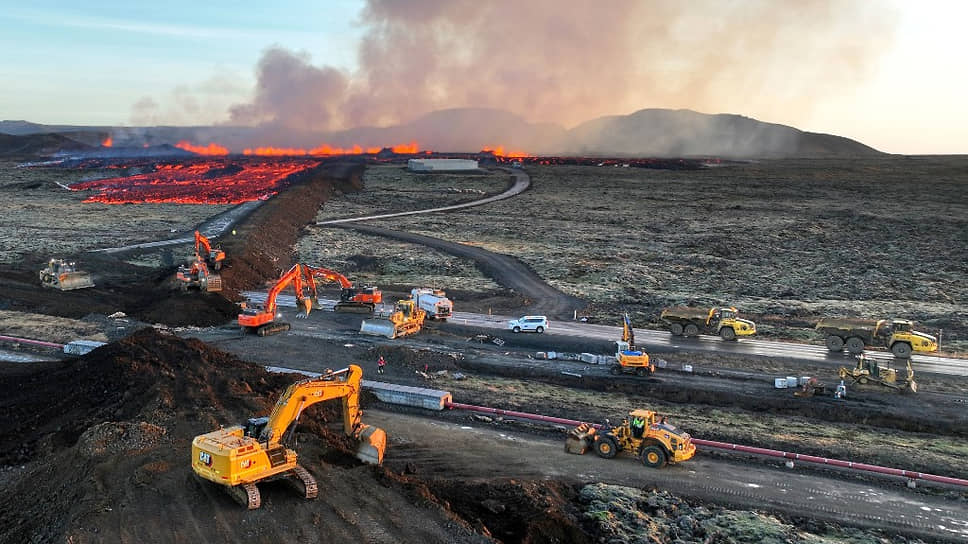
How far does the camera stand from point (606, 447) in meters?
25.8

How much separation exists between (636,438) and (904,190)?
Answer: 121690 mm

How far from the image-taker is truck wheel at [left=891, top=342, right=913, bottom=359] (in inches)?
1603

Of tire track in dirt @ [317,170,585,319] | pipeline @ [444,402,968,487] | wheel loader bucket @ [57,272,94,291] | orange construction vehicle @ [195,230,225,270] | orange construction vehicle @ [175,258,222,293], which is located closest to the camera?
pipeline @ [444,402,968,487]

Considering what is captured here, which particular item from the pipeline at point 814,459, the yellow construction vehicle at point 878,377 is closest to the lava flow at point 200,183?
the pipeline at point 814,459

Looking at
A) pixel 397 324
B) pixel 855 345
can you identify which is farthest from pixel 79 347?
pixel 855 345

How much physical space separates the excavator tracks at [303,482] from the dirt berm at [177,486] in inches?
10.1

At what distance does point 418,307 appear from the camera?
4772cm

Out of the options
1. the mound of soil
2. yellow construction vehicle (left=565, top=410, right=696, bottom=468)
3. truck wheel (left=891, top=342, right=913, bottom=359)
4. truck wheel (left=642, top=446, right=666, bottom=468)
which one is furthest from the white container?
truck wheel (left=891, top=342, right=913, bottom=359)

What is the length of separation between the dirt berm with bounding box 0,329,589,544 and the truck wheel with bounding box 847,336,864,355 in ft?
86.5

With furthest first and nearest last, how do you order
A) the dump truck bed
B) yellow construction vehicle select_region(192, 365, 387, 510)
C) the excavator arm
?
the dump truck bed < the excavator arm < yellow construction vehicle select_region(192, 365, 387, 510)

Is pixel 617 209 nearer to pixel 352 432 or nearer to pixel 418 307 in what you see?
pixel 418 307

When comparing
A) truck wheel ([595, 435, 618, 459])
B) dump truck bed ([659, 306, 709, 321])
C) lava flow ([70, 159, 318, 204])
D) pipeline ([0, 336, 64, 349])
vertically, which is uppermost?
lava flow ([70, 159, 318, 204])

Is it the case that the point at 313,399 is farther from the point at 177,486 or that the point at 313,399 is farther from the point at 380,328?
→ the point at 380,328

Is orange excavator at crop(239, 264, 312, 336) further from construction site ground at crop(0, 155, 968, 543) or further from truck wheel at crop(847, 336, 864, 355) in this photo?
truck wheel at crop(847, 336, 864, 355)
